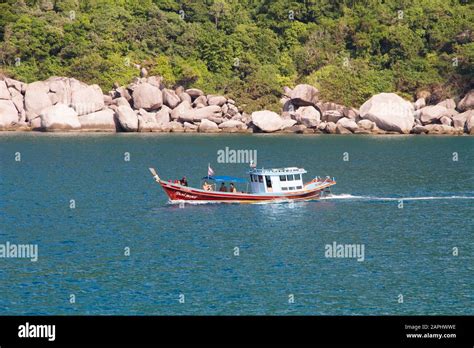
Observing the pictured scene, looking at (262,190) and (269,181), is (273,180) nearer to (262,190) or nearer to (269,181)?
(269,181)

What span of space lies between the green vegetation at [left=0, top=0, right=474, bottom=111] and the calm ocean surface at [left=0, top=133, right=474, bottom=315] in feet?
174

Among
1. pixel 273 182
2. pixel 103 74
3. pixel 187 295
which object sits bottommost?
pixel 187 295

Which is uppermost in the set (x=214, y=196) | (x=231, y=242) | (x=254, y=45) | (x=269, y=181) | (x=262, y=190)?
(x=254, y=45)

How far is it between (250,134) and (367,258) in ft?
281

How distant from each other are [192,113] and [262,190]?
70872 mm

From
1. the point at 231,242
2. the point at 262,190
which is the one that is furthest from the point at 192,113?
the point at 231,242

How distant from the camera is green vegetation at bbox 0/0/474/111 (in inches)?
5433

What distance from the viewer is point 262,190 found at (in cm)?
6309

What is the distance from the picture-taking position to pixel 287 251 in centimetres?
4503

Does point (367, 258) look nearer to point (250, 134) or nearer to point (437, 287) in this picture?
point (437, 287)

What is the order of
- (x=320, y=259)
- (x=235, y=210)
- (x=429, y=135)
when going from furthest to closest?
(x=429, y=135), (x=235, y=210), (x=320, y=259)

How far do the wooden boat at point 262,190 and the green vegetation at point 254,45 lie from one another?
72572 mm

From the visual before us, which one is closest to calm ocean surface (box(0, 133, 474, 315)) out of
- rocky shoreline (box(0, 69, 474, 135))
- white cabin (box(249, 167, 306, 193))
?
white cabin (box(249, 167, 306, 193))

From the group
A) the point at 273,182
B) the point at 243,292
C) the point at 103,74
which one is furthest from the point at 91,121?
the point at 243,292
